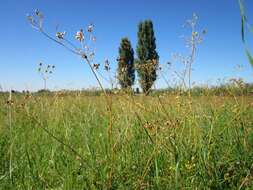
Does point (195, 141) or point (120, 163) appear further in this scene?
point (120, 163)

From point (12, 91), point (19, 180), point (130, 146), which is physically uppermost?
point (12, 91)

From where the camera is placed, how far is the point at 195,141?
1.76 metres

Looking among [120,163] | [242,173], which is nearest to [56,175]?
[120,163]

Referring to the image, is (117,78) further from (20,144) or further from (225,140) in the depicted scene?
(20,144)

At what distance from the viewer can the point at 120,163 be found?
75.5 inches

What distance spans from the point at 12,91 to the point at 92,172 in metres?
0.69

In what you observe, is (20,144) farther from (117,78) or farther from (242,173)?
(242,173)

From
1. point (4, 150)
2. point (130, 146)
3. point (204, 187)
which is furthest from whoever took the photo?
point (4, 150)

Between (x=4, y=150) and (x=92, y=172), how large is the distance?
1.13 m

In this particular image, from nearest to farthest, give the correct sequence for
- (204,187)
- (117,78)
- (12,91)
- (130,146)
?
(204,187) < (117,78) < (12,91) < (130,146)

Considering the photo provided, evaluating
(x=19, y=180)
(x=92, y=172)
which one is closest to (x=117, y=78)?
(x=92, y=172)

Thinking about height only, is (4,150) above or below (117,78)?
below

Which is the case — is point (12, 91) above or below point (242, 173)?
above

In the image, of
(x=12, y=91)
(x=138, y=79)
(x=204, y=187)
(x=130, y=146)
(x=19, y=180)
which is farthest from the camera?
(x=138, y=79)
